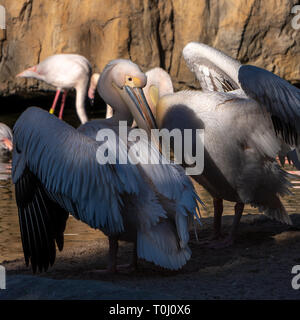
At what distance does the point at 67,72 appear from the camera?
9.54m

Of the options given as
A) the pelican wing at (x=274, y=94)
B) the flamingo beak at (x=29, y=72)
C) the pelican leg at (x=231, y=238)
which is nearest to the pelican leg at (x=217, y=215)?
the pelican leg at (x=231, y=238)

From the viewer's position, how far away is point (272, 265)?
11.9 ft

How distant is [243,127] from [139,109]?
2.40 feet

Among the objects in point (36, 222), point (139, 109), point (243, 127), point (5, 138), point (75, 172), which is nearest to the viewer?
point (75, 172)

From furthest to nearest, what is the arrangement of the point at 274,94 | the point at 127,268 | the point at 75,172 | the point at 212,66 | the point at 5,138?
the point at 5,138, the point at 212,66, the point at 274,94, the point at 127,268, the point at 75,172

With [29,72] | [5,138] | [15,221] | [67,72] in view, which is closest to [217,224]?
[15,221]

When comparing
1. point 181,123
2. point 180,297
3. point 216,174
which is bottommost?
point 180,297

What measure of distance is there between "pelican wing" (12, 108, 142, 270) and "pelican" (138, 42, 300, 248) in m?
0.88

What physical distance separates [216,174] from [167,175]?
79 centimetres

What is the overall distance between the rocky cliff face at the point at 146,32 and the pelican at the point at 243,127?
640 cm

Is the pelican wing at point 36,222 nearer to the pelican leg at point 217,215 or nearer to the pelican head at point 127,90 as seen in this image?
the pelican head at point 127,90

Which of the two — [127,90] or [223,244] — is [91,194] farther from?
[223,244]
